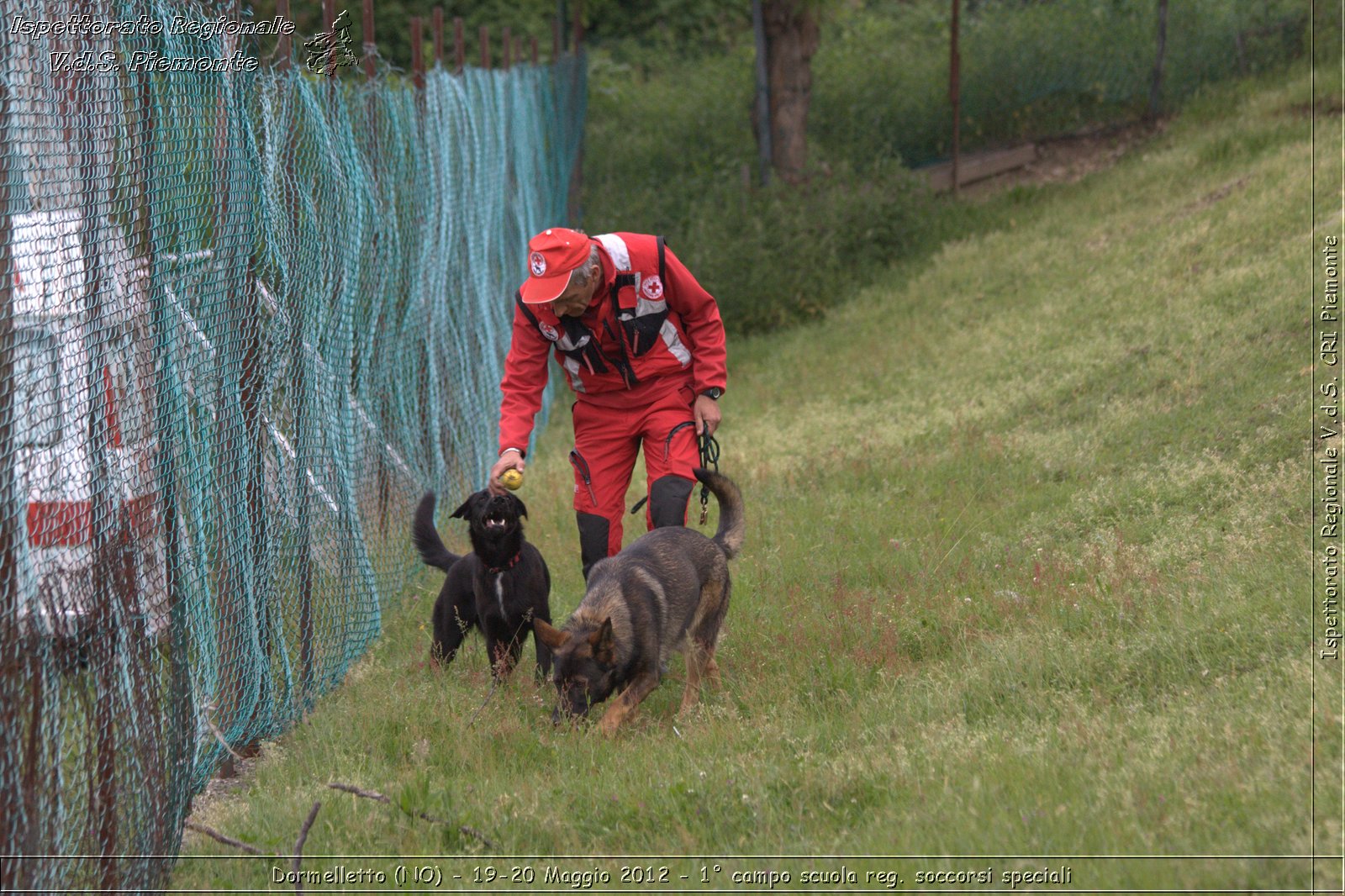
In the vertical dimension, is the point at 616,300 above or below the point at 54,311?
below

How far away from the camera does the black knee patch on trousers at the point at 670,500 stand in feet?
19.3

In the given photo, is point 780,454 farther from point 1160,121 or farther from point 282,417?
point 1160,121

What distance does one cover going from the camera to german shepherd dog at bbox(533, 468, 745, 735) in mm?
4945

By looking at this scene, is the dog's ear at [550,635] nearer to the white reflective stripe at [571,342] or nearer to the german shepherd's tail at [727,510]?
the german shepherd's tail at [727,510]

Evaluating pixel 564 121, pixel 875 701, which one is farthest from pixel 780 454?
pixel 564 121

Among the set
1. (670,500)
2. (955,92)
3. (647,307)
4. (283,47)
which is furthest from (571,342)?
(955,92)

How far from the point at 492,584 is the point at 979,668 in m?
2.20

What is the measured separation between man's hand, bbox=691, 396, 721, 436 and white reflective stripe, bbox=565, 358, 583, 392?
585 mm

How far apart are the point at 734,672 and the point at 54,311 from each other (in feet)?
11.0

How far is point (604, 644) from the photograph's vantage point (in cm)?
489

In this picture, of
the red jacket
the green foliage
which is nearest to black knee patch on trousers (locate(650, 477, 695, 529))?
the red jacket

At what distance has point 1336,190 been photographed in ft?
34.5

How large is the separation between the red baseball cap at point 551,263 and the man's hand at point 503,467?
0.70 m

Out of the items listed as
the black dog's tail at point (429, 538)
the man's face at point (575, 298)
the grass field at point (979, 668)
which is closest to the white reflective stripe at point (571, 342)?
the man's face at point (575, 298)
